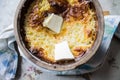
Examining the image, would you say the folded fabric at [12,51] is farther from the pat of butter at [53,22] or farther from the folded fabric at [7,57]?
the pat of butter at [53,22]

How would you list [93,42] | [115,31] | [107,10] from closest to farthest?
[93,42] → [115,31] → [107,10]

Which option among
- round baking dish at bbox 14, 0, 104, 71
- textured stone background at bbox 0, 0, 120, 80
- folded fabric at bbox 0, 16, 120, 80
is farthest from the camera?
textured stone background at bbox 0, 0, 120, 80

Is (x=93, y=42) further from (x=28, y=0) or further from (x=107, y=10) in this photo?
(x=107, y=10)

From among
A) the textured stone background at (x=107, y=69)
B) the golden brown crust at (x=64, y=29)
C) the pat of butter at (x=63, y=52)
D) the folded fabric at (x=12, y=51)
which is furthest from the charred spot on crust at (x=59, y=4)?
the textured stone background at (x=107, y=69)

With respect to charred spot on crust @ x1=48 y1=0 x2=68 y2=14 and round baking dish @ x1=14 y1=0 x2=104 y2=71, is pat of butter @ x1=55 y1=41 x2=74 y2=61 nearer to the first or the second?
round baking dish @ x1=14 y1=0 x2=104 y2=71

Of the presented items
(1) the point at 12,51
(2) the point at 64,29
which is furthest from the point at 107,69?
(1) the point at 12,51

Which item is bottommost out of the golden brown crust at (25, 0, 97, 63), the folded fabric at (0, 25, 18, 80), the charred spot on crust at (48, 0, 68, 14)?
the folded fabric at (0, 25, 18, 80)

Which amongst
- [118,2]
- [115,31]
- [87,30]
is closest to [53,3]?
[87,30]

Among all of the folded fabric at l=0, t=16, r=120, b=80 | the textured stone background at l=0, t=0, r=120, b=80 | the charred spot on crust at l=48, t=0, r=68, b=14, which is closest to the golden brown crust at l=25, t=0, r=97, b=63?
the charred spot on crust at l=48, t=0, r=68, b=14
